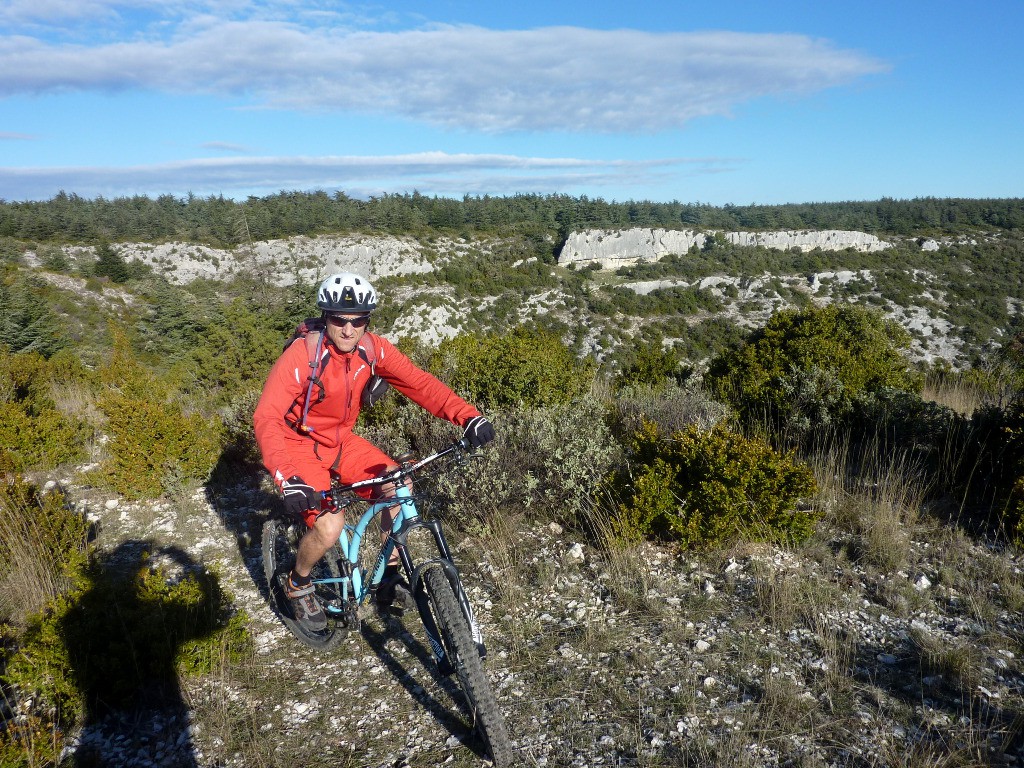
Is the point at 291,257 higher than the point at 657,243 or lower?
lower

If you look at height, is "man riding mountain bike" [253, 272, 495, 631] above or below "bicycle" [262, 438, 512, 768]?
above

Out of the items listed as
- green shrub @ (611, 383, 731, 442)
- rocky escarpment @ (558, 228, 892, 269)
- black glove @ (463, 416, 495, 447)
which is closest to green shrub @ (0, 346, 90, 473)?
black glove @ (463, 416, 495, 447)

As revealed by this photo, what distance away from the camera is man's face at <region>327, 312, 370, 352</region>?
9.52 ft

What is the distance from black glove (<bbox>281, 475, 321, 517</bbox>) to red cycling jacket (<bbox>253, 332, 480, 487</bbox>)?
1.18 feet

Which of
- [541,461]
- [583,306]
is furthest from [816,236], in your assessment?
[541,461]

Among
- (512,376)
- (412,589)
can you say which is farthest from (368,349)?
(512,376)

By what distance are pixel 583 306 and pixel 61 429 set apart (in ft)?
127

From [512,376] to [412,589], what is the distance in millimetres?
3677

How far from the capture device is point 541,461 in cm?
492

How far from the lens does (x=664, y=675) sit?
289 cm

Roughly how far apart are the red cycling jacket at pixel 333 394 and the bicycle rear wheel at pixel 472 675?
92 centimetres

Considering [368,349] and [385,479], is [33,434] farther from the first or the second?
[385,479]

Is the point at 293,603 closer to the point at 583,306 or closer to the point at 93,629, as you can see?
the point at 93,629

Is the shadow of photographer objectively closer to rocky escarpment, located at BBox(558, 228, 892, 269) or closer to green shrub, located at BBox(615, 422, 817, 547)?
green shrub, located at BBox(615, 422, 817, 547)
